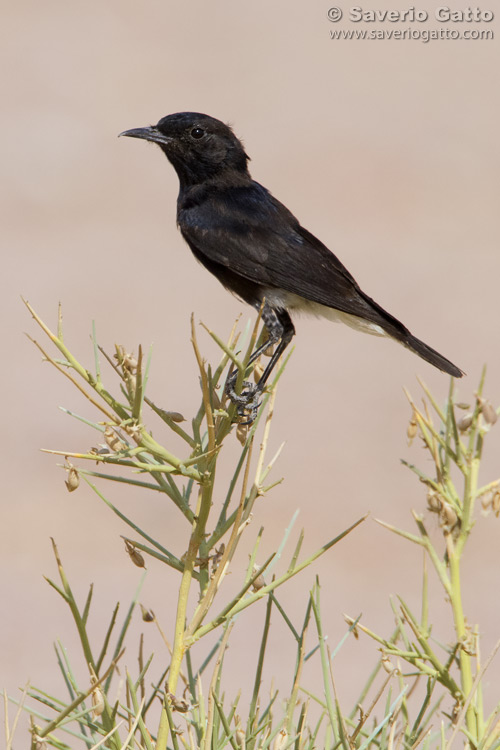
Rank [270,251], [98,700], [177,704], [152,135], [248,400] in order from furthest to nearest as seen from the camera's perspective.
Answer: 1. [152,135]
2. [270,251]
3. [248,400]
4. [98,700]
5. [177,704]

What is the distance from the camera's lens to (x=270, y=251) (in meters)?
4.06

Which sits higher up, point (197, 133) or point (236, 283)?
point (197, 133)

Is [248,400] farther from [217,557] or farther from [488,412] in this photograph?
[488,412]

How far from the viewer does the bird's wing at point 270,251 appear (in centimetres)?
389

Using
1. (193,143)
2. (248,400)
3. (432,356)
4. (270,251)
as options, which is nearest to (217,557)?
(248,400)

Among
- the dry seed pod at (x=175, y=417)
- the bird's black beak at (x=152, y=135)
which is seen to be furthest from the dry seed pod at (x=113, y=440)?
→ the bird's black beak at (x=152, y=135)

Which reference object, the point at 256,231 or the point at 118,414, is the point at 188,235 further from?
the point at 118,414

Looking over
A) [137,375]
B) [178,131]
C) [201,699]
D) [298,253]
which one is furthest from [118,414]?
[178,131]

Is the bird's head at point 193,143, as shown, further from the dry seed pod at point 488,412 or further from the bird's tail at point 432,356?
the dry seed pod at point 488,412

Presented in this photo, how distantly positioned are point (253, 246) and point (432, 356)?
1051 millimetres

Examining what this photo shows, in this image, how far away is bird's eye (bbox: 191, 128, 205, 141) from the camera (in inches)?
180

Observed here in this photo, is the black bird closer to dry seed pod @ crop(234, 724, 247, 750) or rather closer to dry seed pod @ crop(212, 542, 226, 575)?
dry seed pod @ crop(212, 542, 226, 575)

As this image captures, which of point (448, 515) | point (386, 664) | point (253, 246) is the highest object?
point (253, 246)

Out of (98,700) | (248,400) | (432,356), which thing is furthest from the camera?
(432,356)
